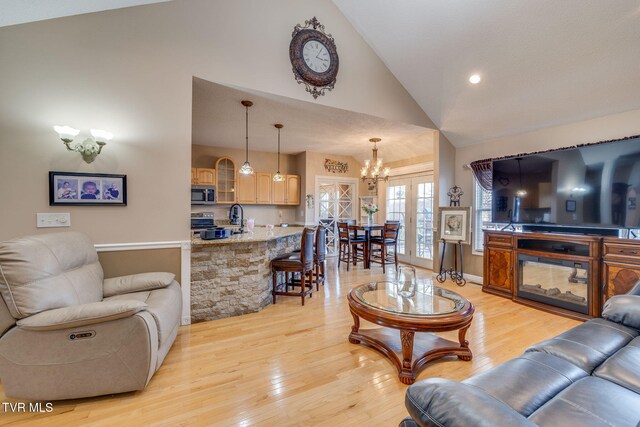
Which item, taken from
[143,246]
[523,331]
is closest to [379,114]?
[523,331]

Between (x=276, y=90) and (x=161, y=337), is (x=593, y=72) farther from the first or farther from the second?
(x=161, y=337)

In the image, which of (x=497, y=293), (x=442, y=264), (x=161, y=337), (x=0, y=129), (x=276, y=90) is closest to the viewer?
(x=161, y=337)

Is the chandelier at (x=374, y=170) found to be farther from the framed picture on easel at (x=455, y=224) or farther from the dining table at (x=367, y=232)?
the framed picture on easel at (x=455, y=224)

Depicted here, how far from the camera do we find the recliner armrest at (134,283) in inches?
93.0

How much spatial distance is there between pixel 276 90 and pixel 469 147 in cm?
363

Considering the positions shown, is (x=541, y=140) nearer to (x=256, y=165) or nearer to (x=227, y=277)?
(x=227, y=277)

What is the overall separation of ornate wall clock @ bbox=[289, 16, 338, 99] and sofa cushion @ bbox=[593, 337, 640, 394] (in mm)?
3578

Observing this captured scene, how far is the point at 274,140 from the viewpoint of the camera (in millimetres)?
5660

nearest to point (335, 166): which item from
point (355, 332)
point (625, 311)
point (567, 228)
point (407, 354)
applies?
point (567, 228)

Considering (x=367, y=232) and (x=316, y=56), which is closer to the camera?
(x=316, y=56)

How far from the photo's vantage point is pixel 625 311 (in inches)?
65.7

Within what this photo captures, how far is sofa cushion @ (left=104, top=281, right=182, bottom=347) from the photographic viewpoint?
6.34 feet

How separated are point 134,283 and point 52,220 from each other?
907 millimetres

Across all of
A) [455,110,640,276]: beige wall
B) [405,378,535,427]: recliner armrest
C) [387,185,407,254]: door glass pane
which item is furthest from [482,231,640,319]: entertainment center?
[405,378,535,427]: recliner armrest
